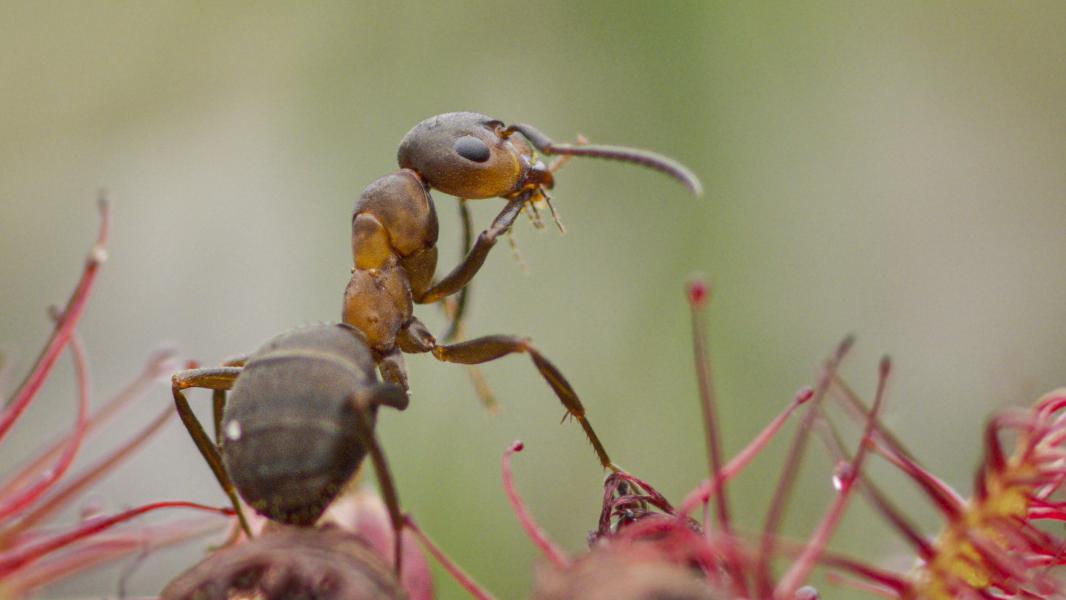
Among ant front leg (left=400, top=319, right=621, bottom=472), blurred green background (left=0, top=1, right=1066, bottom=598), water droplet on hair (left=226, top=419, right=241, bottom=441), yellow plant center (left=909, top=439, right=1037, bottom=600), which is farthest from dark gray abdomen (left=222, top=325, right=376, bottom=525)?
blurred green background (left=0, top=1, right=1066, bottom=598)

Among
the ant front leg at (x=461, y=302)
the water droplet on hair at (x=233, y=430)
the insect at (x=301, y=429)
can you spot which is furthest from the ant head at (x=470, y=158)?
the water droplet on hair at (x=233, y=430)

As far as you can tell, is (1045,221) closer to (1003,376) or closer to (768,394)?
(768,394)

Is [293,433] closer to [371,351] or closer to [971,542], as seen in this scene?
[371,351]

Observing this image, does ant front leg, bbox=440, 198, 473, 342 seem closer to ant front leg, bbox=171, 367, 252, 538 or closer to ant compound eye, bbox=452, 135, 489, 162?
ant compound eye, bbox=452, 135, 489, 162

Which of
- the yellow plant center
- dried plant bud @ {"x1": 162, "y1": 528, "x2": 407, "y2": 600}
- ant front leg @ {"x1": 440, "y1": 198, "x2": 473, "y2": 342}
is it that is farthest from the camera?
ant front leg @ {"x1": 440, "y1": 198, "x2": 473, "y2": 342}

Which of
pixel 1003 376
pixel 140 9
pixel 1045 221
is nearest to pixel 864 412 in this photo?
pixel 1003 376

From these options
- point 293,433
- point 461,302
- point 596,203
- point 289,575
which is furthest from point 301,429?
point 596,203
